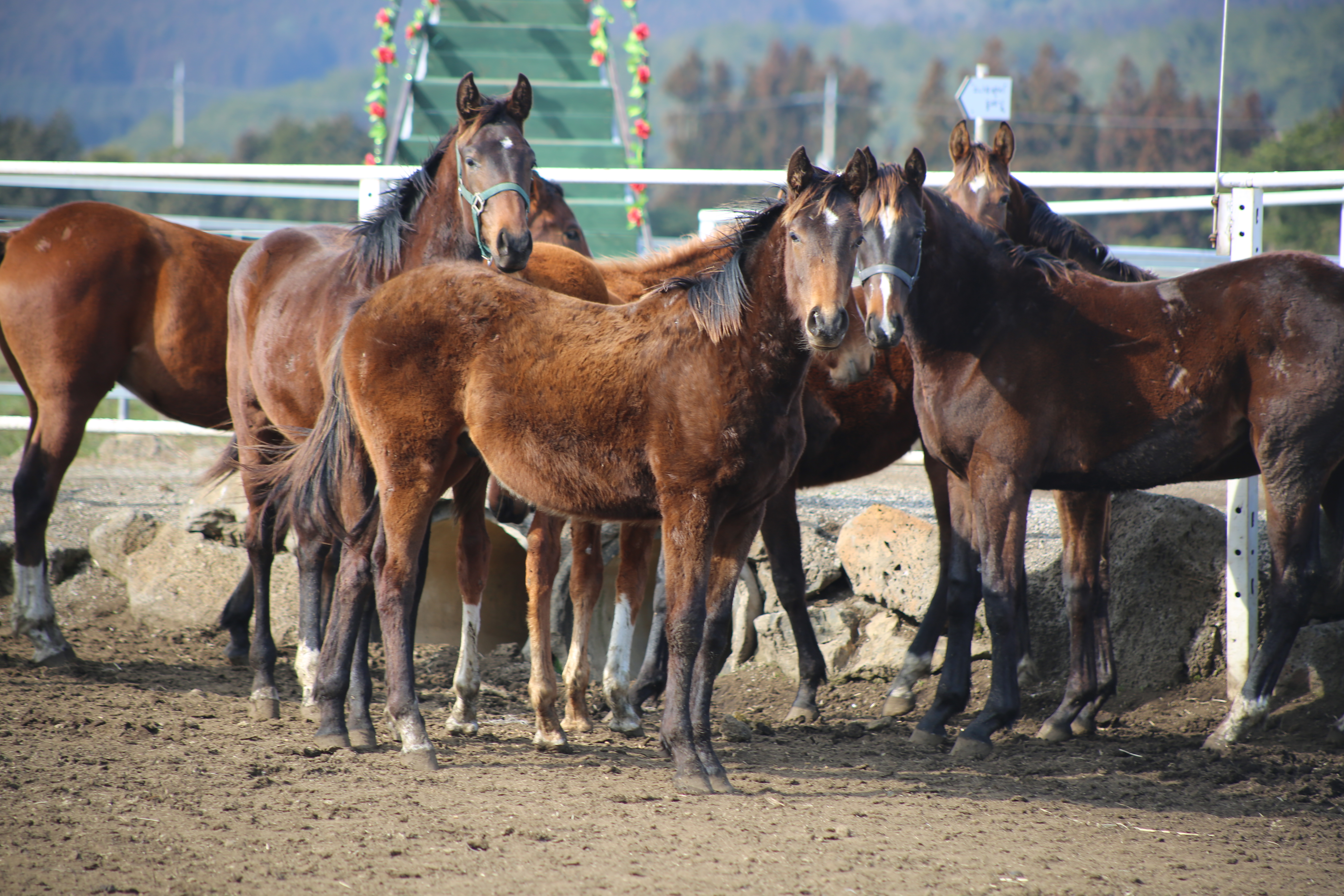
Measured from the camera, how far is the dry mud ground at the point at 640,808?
3012 mm

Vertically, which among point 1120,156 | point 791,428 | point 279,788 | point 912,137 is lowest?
point 279,788

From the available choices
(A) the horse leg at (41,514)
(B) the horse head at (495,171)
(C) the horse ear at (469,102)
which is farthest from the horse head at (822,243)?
(A) the horse leg at (41,514)

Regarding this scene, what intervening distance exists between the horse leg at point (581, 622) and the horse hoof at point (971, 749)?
5.00ft

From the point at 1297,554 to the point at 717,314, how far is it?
254cm

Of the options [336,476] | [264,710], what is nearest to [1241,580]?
[336,476]

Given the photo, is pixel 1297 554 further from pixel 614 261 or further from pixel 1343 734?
pixel 614 261

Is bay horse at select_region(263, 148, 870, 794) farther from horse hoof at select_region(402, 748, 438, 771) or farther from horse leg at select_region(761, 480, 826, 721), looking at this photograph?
horse leg at select_region(761, 480, 826, 721)

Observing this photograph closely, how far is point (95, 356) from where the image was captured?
559cm

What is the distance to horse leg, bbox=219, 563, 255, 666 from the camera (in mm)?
5926

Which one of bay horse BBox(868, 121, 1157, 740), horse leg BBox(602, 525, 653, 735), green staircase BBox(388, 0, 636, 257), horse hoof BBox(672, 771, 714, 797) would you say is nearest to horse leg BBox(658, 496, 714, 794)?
horse hoof BBox(672, 771, 714, 797)

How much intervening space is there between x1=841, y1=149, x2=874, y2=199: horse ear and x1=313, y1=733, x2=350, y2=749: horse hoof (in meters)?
2.78

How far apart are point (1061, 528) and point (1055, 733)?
99 centimetres

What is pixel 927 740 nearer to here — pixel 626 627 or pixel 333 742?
pixel 626 627

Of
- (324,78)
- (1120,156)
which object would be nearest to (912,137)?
(1120,156)
